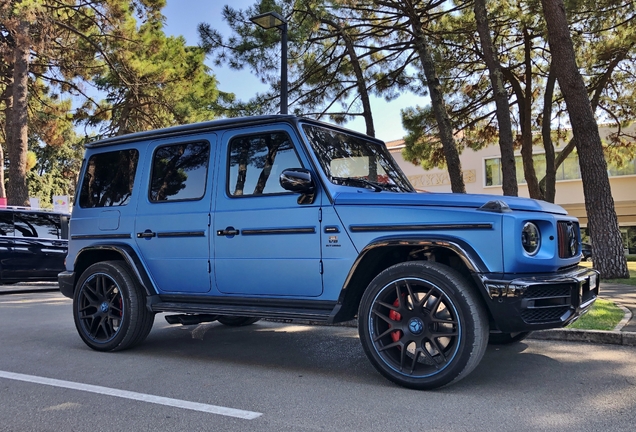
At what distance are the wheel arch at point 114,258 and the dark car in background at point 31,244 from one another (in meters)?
7.52

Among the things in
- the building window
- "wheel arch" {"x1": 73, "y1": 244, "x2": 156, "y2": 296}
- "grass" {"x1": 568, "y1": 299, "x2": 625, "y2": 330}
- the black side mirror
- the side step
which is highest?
the building window

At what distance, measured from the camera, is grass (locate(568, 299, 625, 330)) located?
6.07 m

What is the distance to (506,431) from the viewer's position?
3330mm

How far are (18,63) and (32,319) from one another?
12391mm

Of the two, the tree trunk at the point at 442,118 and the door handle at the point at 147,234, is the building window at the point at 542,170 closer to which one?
the tree trunk at the point at 442,118

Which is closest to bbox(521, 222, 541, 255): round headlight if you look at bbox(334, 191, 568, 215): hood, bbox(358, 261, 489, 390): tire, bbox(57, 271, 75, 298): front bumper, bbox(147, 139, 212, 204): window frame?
bbox(334, 191, 568, 215): hood

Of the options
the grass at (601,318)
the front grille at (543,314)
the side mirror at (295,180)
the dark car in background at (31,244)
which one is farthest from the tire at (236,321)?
the dark car in background at (31,244)

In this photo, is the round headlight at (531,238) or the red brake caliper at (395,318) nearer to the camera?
the round headlight at (531,238)

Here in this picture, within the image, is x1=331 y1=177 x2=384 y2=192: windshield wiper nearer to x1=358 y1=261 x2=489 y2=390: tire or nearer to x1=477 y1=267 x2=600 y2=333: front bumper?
x1=358 y1=261 x2=489 y2=390: tire

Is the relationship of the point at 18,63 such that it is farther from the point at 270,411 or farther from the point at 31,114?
the point at 270,411

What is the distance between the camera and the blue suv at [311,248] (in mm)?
4000

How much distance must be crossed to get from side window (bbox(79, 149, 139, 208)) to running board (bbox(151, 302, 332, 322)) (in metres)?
1.25

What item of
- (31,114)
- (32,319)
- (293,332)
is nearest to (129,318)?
(293,332)

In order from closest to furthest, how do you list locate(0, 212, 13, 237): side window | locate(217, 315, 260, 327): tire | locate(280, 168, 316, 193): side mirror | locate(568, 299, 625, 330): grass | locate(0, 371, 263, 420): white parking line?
locate(0, 371, 263, 420): white parking line
locate(280, 168, 316, 193): side mirror
locate(568, 299, 625, 330): grass
locate(217, 315, 260, 327): tire
locate(0, 212, 13, 237): side window
